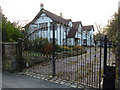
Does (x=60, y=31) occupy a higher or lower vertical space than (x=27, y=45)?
higher

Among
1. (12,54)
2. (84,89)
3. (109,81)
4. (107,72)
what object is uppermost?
(12,54)

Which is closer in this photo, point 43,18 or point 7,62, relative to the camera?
point 7,62

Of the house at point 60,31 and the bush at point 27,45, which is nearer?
the house at point 60,31

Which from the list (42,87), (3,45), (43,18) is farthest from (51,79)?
(43,18)

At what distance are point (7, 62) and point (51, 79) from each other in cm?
220

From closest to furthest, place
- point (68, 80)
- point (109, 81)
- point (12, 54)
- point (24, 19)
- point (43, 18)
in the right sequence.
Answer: point (109, 81), point (68, 80), point (12, 54), point (24, 19), point (43, 18)

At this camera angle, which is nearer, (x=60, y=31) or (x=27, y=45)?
(x=60, y=31)

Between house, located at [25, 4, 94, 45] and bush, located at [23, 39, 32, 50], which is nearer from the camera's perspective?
house, located at [25, 4, 94, 45]

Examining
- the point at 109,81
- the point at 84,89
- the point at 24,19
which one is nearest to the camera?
the point at 109,81

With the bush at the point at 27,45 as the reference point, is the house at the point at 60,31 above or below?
above

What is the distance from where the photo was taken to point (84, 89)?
8.54 ft

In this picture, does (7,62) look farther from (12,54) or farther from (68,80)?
(68,80)

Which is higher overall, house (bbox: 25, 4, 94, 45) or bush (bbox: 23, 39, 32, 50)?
house (bbox: 25, 4, 94, 45)

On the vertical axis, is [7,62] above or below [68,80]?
above
